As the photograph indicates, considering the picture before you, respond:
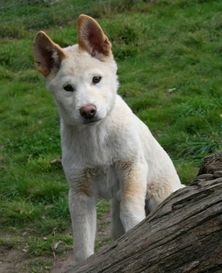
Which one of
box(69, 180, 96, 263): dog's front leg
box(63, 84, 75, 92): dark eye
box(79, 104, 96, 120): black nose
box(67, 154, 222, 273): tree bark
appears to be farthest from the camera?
box(69, 180, 96, 263): dog's front leg

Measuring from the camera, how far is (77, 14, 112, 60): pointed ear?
177 inches

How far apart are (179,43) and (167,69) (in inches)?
33.4

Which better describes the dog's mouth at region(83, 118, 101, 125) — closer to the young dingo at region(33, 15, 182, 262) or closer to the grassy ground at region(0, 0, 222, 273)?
the young dingo at region(33, 15, 182, 262)

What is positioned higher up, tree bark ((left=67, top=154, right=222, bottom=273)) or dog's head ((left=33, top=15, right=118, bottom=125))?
dog's head ((left=33, top=15, right=118, bottom=125))

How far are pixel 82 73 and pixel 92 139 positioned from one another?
1.45ft

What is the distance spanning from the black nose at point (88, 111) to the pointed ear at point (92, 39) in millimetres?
496

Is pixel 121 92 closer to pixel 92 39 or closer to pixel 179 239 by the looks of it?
pixel 92 39

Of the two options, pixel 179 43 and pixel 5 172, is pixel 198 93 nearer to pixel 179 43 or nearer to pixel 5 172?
pixel 179 43

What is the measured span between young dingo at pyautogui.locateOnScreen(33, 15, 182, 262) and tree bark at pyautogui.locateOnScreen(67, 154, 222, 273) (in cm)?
83

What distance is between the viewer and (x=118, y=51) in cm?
1084

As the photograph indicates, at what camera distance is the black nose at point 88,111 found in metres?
4.23

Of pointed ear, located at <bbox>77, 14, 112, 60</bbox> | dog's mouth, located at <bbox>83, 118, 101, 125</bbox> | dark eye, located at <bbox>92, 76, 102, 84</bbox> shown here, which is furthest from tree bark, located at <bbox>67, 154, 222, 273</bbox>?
pointed ear, located at <bbox>77, 14, 112, 60</bbox>

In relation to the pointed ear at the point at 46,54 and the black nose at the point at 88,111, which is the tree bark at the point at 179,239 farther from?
the pointed ear at the point at 46,54

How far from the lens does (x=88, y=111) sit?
13.9 ft
